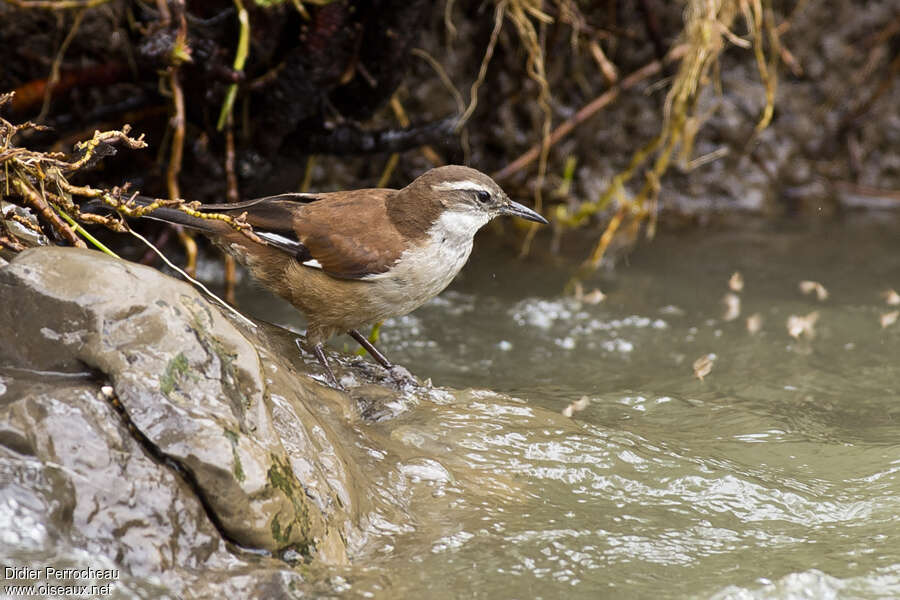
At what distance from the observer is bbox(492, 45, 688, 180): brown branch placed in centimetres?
737

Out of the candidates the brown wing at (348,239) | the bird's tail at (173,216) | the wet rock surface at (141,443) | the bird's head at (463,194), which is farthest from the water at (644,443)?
the bird's tail at (173,216)

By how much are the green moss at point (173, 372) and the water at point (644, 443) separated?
0.76m

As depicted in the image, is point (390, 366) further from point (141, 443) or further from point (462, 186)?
point (141, 443)

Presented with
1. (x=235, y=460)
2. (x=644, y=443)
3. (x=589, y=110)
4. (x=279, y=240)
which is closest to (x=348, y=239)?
(x=279, y=240)

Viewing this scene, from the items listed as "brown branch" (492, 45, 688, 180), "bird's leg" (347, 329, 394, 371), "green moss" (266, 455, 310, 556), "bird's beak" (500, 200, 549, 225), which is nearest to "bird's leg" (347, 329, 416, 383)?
"bird's leg" (347, 329, 394, 371)

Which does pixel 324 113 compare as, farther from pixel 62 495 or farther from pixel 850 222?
pixel 850 222

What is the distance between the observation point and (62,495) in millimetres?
2836

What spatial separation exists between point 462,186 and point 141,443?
2.36 metres

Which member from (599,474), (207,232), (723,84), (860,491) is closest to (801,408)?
(860,491)

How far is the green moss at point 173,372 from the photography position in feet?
9.82

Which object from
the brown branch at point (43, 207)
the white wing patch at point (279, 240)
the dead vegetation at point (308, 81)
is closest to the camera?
the brown branch at point (43, 207)

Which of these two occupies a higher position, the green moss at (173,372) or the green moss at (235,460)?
the green moss at (173,372)

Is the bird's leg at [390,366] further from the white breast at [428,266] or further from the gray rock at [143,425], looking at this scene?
the gray rock at [143,425]

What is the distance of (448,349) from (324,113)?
A: 1633 millimetres
